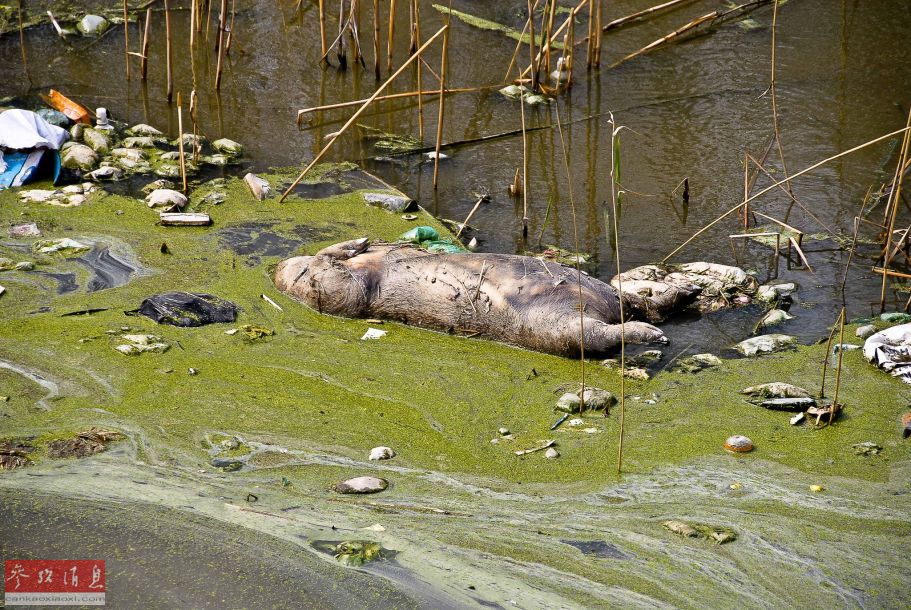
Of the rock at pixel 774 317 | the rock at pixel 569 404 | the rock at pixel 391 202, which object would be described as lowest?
the rock at pixel 569 404

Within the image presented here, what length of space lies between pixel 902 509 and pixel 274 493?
2067 millimetres

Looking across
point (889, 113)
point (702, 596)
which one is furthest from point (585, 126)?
point (702, 596)

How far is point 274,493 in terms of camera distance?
2924 mm

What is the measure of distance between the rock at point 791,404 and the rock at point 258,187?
346 centimetres

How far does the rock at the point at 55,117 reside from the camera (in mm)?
6188

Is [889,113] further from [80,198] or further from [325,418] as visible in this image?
[80,198]

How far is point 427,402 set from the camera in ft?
12.1

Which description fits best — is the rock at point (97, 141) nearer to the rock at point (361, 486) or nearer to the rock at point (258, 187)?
the rock at point (258, 187)

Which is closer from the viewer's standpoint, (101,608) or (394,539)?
(101,608)

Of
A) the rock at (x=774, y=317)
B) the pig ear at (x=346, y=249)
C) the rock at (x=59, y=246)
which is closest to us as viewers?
the rock at (x=774, y=317)

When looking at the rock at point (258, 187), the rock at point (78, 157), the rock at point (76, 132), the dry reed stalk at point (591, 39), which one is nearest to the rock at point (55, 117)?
the rock at point (76, 132)

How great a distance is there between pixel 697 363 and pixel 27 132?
4501 mm

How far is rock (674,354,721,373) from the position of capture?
396 cm

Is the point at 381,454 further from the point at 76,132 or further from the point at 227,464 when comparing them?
the point at 76,132
